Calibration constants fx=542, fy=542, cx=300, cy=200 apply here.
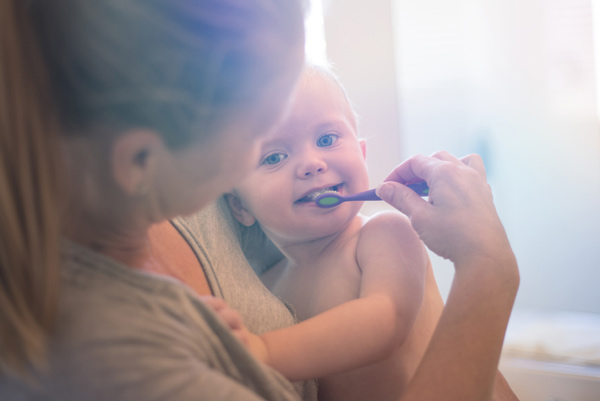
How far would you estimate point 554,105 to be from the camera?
1.46m

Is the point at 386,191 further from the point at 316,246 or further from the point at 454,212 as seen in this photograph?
the point at 316,246

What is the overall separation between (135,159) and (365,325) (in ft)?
1.30

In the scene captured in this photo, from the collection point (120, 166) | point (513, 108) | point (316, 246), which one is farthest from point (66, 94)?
point (513, 108)

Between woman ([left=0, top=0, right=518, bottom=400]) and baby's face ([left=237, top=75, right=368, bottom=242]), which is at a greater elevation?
woman ([left=0, top=0, right=518, bottom=400])

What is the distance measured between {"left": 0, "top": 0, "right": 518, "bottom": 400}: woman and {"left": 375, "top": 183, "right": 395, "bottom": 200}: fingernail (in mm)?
346

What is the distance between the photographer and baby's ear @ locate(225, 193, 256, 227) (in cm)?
98

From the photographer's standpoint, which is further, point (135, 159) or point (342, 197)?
point (342, 197)

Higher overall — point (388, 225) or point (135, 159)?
point (135, 159)

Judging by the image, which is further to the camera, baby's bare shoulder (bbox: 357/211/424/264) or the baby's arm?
baby's bare shoulder (bbox: 357/211/424/264)

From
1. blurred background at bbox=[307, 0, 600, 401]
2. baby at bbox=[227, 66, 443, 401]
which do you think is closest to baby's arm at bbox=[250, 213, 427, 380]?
baby at bbox=[227, 66, 443, 401]

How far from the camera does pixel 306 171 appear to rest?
885 millimetres

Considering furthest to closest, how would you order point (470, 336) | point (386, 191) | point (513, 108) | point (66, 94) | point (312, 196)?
point (513, 108)
point (312, 196)
point (386, 191)
point (470, 336)
point (66, 94)

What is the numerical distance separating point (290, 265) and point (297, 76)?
0.59 meters

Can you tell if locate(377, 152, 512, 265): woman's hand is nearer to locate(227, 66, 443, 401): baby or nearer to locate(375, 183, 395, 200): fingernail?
locate(375, 183, 395, 200): fingernail
